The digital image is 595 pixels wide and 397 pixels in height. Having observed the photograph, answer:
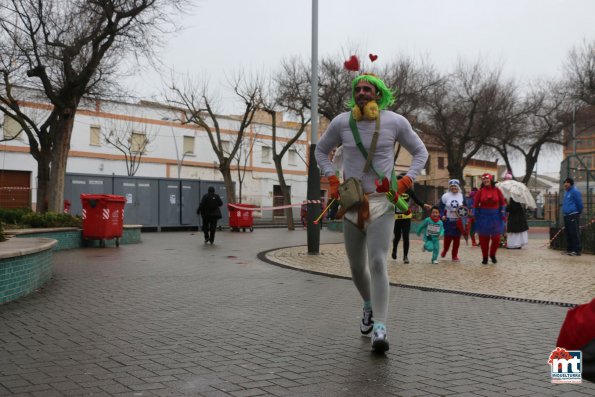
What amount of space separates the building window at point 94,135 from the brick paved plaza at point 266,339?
1432 inches

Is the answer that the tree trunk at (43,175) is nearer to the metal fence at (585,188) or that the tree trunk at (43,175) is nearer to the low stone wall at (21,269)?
the low stone wall at (21,269)

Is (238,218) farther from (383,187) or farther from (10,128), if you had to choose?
(383,187)

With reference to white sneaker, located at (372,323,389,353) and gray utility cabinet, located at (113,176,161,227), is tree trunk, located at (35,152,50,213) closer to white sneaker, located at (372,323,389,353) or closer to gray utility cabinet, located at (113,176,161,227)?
gray utility cabinet, located at (113,176,161,227)

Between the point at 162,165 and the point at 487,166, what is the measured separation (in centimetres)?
4267

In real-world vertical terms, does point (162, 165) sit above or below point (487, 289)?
above

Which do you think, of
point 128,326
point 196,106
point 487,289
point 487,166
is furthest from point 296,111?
point 487,166

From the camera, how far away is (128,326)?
571cm

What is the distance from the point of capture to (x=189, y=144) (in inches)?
1965

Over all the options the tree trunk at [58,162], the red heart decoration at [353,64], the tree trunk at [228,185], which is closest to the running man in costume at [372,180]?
the red heart decoration at [353,64]

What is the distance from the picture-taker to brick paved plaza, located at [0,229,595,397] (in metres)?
3.88

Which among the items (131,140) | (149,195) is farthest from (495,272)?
(131,140)

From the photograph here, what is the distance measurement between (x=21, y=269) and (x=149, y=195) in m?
22.8

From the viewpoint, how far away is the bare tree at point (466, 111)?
3600 centimetres

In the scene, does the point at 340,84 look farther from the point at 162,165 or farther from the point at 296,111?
the point at 162,165
